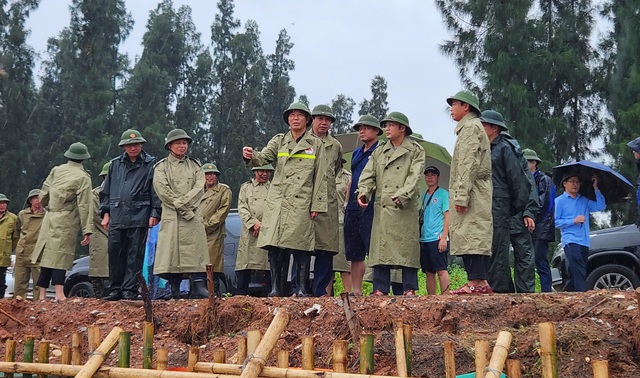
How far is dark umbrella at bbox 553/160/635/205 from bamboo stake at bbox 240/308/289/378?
224 inches

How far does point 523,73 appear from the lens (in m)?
25.1

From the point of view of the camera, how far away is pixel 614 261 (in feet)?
38.1

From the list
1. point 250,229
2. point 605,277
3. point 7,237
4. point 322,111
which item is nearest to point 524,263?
point 322,111

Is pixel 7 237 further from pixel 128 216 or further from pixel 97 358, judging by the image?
pixel 97 358

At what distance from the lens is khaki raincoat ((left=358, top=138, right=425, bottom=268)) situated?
870 centimetres

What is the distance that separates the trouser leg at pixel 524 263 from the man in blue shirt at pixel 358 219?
1.38 meters

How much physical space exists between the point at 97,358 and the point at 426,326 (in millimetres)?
2536

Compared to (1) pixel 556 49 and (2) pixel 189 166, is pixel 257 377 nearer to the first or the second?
(2) pixel 189 166

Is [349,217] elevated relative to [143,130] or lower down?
lower down

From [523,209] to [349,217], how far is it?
5.53ft

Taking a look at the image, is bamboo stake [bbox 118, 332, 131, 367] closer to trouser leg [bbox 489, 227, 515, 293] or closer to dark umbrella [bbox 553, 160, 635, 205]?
trouser leg [bbox 489, 227, 515, 293]

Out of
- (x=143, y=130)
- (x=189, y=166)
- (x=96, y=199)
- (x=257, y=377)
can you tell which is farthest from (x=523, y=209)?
(x=143, y=130)

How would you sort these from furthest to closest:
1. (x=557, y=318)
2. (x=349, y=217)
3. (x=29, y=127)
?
(x=29, y=127) < (x=349, y=217) < (x=557, y=318)

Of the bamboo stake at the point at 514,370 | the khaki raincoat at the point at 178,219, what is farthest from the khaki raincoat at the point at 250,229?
the bamboo stake at the point at 514,370
